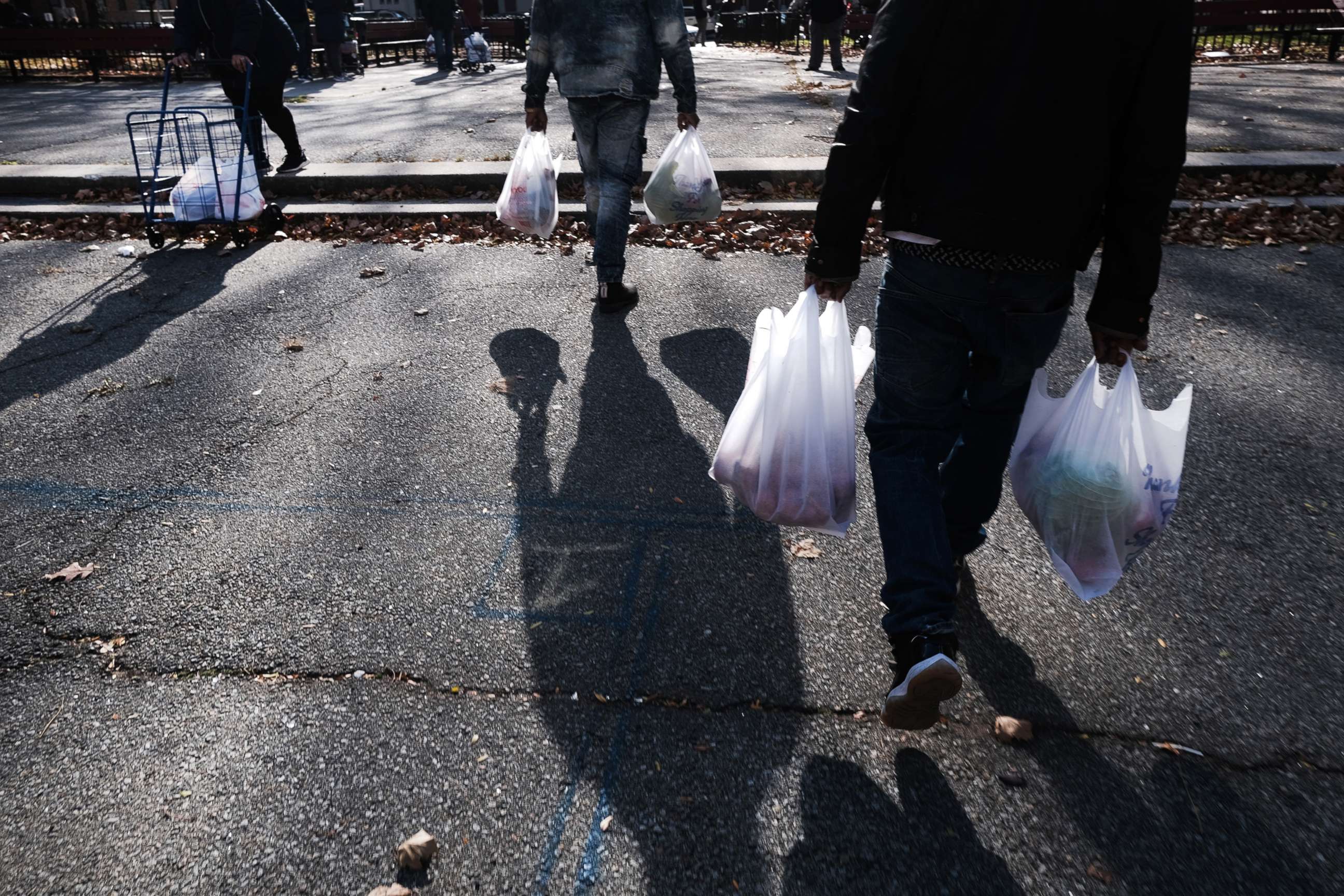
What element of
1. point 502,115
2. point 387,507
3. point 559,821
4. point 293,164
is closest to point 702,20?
point 502,115

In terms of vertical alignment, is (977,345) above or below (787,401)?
above

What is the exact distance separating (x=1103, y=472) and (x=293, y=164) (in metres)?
8.05

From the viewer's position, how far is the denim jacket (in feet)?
15.9

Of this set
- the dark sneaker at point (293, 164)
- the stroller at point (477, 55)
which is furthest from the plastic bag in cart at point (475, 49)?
the dark sneaker at point (293, 164)

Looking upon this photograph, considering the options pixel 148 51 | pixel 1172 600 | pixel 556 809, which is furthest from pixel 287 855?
pixel 148 51

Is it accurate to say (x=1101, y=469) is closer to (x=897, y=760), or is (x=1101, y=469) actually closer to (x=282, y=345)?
(x=897, y=760)

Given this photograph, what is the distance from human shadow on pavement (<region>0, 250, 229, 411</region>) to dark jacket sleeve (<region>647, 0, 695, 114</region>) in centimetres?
318

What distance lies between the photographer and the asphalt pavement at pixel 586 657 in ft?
6.89

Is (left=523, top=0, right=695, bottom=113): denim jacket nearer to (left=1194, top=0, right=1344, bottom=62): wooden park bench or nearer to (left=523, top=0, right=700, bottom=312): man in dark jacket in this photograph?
(left=523, top=0, right=700, bottom=312): man in dark jacket

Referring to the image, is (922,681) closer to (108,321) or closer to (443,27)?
(108,321)

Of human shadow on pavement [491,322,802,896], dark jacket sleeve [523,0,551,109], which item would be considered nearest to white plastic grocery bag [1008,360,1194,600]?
human shadow on pavement [491,322,802,896]

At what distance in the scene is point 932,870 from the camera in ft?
6.64

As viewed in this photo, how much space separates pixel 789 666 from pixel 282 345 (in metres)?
3.64

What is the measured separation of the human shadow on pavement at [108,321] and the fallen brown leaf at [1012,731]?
179 inches
